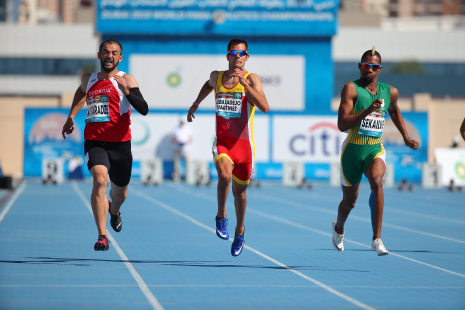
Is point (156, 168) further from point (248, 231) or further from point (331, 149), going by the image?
point (248, 231)

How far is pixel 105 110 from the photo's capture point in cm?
823

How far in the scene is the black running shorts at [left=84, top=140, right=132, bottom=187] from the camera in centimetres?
820

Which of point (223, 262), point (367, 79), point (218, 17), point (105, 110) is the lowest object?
point (223, 262)

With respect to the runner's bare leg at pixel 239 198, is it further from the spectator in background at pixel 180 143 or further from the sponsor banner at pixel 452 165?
the sponsor banner at pixel 452 165

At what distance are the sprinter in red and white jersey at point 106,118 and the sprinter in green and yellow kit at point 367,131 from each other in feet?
7.07

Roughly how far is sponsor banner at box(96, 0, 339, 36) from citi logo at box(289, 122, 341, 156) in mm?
3988

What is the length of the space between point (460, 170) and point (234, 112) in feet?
60.0

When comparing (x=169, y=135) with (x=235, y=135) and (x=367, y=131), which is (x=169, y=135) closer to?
(x=235, y=135)

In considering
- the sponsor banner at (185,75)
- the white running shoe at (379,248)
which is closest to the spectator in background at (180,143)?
the sponsor banner at (185,75)

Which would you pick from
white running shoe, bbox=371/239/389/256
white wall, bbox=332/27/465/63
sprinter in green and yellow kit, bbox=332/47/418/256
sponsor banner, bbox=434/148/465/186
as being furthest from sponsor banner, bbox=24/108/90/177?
white wall, bbox=332/27/465/63

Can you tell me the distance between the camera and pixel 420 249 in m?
9.84

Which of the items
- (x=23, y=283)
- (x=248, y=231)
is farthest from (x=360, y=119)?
(x=248, y=231)

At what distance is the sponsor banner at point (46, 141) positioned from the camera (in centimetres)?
2589

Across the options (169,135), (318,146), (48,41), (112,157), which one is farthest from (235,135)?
(48,41)
